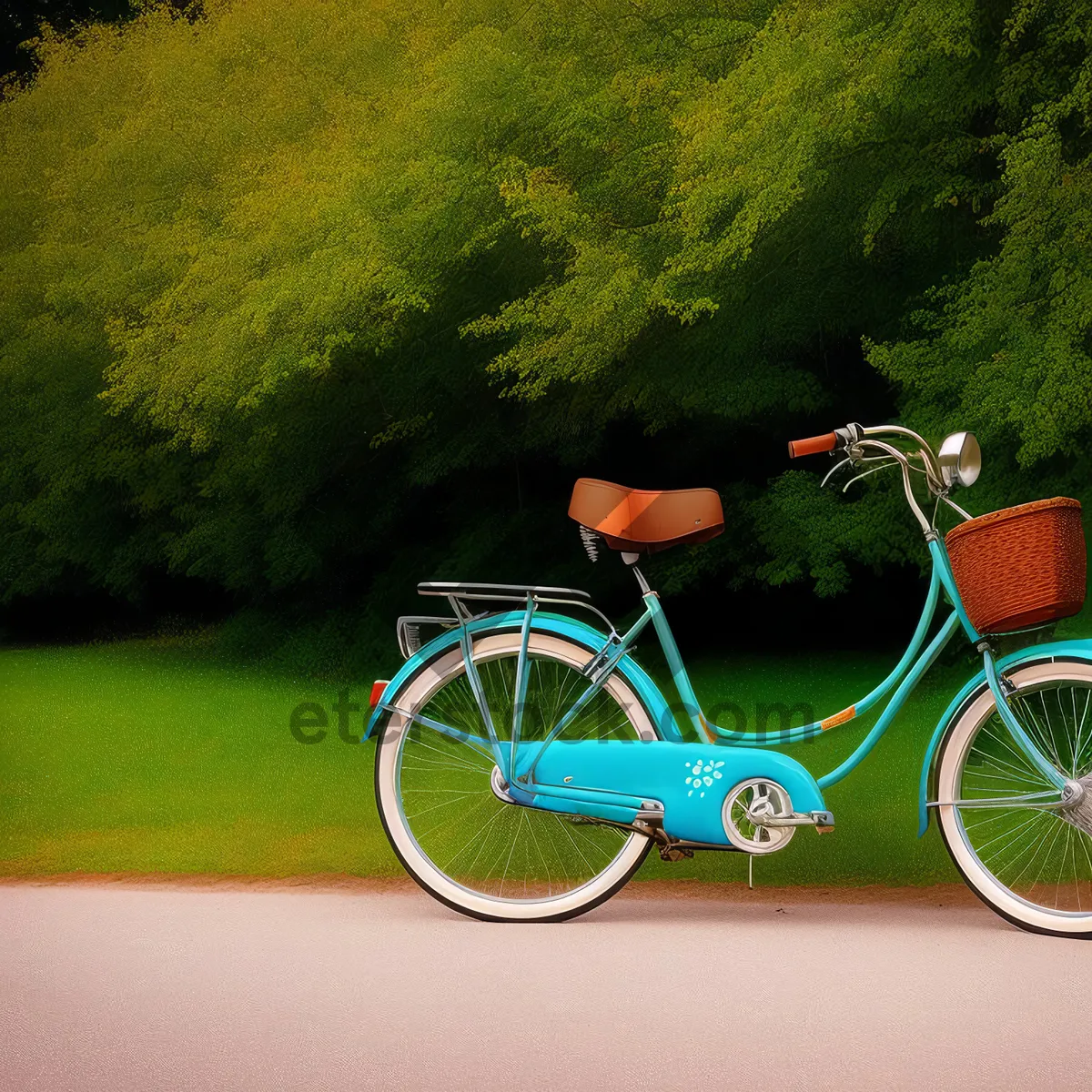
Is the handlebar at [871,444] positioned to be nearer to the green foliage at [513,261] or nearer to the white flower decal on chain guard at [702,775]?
the white flower decal on chain guard at [702,775]

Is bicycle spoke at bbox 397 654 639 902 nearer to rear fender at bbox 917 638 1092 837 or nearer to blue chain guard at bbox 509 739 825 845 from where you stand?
blue chain guard at bbox 509 739 825 845

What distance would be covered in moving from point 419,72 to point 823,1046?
28.5ft

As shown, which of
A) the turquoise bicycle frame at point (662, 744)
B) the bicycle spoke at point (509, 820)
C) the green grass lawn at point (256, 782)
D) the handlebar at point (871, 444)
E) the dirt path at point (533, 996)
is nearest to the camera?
the dirt path at point (533, 996)

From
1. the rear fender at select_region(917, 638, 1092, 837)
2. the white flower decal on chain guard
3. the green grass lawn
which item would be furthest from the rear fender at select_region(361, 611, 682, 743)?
the green grass lawn

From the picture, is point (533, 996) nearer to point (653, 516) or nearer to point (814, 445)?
point (653, 516)

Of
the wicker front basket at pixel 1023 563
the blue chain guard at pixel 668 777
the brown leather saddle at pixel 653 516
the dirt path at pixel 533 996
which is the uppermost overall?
the brown leather saddle at pixel 653 516

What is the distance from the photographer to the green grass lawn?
461 cm

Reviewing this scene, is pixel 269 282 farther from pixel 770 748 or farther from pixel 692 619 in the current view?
pixel 770 748

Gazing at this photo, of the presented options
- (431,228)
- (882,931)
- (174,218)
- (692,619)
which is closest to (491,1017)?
(882,931)

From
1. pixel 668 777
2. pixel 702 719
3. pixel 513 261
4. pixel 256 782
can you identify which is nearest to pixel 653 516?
pixel 702 719

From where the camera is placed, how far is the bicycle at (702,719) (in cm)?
355

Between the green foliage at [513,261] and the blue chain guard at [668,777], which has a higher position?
the green foliage at [513,261]

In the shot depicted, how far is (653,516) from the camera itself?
3.84 metres

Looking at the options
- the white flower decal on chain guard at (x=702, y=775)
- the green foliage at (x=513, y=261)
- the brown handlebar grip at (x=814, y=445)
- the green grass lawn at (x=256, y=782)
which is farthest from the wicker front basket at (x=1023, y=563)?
the green foliage at (x=513, y=261)
